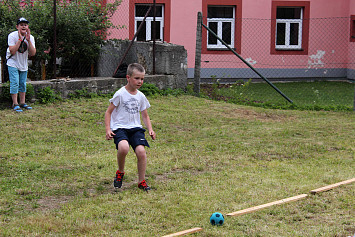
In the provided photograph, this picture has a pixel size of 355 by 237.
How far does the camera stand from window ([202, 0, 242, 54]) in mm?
17953

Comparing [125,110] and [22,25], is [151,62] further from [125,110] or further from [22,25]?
[125,110]

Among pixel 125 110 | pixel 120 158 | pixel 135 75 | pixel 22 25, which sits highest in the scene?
pixel 22 25

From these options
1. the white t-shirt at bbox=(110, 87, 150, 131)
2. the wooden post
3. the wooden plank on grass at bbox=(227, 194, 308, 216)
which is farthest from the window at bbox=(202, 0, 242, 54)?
the wooden plank on grass at bbox=(227, 194, 308, 216)

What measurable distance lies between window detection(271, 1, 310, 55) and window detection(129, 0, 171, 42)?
3.74 m

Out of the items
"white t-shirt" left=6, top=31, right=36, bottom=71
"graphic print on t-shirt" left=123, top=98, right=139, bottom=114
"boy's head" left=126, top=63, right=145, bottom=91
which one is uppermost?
"white t-shirt" left=6, top=31, right=36, bottom=71

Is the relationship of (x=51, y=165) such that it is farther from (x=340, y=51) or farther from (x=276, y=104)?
(x=340, y=51)

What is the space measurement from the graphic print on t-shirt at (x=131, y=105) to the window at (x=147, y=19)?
36.7 ft

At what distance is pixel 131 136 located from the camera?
18.3ft

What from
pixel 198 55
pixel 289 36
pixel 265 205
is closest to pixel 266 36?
pixel 289 36

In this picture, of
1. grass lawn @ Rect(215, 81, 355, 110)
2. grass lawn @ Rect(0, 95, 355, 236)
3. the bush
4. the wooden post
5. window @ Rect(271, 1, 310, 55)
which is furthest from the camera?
window @ Rect(271, 1, 310, 55)

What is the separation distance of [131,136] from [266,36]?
13628 millimetres

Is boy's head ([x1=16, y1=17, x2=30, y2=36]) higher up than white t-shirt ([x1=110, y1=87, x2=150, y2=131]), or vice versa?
boy's head ([x1=16, y1=17, x2=30, y2=36])

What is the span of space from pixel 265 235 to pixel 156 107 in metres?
6.97

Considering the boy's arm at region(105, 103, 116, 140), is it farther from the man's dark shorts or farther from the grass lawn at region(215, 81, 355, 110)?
the grass lawn at region(215, 81, 355, 110)
